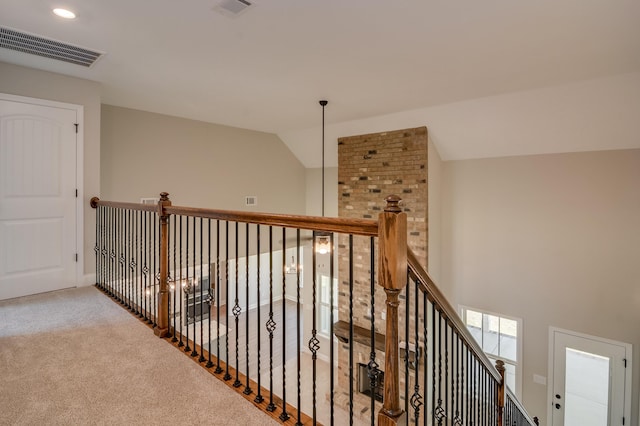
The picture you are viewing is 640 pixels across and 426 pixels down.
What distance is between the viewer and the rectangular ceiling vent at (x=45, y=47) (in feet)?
9.37

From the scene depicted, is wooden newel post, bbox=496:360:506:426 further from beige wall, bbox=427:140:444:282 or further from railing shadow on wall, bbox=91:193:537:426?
beige wall, bbox=427:140:444:282

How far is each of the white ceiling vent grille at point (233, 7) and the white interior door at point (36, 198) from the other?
2.47 m

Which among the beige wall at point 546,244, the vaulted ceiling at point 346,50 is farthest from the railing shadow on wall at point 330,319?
the beige wall at point 546,244

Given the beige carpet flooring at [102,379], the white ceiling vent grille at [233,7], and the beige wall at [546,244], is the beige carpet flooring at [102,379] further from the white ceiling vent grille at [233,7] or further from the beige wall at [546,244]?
the beige wall at [546,244]

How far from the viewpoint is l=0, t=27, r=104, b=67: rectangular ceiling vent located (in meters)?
2.86

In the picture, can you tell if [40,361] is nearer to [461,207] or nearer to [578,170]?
[461,207]

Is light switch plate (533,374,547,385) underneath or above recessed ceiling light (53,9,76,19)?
underneath

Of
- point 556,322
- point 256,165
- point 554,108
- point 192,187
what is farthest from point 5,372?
point 556,322

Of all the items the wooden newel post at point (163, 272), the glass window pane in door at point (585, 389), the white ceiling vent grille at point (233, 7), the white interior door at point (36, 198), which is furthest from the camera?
the glass window pane in door at point (585, 389)

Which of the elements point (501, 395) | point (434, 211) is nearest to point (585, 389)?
point (434, 211)

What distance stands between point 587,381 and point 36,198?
746 cm

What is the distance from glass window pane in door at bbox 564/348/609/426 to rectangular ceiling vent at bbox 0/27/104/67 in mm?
6927

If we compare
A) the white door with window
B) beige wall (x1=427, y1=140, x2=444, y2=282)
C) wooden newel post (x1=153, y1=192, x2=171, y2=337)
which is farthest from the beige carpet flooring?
the white door with window

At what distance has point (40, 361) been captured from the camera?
2238 millimetres
